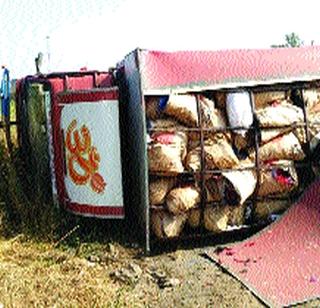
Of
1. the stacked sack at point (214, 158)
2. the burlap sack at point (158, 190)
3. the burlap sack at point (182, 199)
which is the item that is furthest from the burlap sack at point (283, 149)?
the burlap sack at point (158, 190)

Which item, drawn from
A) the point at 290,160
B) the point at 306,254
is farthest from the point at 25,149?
the point at 306,254

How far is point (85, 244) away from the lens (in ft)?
19.3

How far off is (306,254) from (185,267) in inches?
44.8

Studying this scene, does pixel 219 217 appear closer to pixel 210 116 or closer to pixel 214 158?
pixel 214 158

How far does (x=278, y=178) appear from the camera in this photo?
235 inches

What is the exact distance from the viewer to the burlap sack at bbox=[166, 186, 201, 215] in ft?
18.4

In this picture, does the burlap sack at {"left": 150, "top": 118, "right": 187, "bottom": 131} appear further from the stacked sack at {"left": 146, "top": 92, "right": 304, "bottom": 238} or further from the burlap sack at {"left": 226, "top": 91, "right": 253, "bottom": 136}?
the burlap sack at {"left": 226, "top": 91, "right": 253, "bottom": 136}

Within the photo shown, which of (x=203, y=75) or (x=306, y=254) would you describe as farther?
(x=203, y=75)

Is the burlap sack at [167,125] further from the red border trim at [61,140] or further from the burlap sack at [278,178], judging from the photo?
the burlap sack at [278,178]

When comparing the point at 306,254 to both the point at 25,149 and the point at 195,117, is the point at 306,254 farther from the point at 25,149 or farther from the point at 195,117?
the point at 25,149

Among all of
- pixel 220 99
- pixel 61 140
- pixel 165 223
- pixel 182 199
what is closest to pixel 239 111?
pixel 220 99

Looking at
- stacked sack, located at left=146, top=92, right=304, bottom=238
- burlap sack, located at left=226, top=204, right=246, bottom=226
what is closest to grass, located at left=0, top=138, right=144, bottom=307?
stacked sack, located at left=146, top=92, right=304, bottom=238

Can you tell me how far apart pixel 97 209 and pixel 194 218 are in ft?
3.37

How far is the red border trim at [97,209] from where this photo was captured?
5.93m
